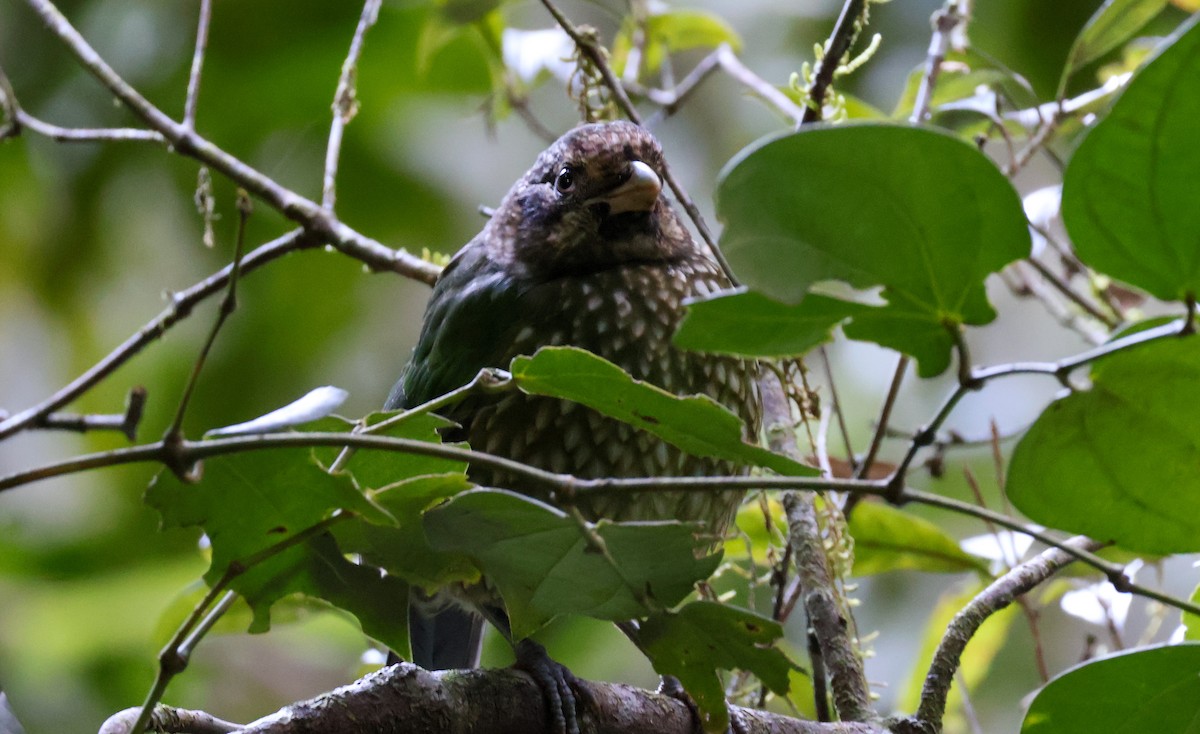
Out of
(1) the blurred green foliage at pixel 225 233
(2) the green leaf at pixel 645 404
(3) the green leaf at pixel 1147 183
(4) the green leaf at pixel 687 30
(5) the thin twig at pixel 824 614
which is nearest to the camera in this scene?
(3) the green leaf at pixel 1147 183

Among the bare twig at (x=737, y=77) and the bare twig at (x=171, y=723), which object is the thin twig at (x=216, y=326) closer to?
the bare twig at (x=171, y=723)

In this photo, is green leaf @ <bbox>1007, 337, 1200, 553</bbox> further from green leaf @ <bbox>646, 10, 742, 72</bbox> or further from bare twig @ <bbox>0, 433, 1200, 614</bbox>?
green leaf @ <bbox>646, 10, 742, 72</bbox>

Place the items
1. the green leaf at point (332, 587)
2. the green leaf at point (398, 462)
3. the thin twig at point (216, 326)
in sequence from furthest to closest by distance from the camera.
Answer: the green leaf at point (332, 587), the green leaf at point (398, 462), the thin twig at point (216, 326)

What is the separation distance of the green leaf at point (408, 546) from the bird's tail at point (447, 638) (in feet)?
3.14

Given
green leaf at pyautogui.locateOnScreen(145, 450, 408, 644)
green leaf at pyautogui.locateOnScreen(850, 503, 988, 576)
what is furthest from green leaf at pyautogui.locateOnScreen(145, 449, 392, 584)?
green leaf at pyautogui.locateOnScreen(850, 503, 988, 576)

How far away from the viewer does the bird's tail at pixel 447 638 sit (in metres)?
2.10

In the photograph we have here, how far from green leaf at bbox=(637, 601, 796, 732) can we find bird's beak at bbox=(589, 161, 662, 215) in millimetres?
906

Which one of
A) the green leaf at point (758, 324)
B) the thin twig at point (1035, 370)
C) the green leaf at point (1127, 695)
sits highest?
the green leaf at point (758, 324)

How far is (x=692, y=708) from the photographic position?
5.03ft

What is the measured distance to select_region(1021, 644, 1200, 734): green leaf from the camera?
3.46 feet

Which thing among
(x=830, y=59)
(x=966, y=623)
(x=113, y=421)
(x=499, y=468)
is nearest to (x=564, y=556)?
(x=499, y=468)

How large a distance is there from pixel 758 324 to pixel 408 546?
0.43m

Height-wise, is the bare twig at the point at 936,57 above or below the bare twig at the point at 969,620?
above

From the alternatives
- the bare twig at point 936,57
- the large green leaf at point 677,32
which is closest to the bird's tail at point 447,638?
the bare twig at point 936,57
